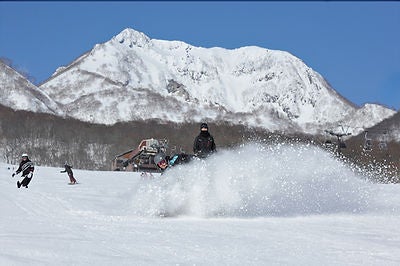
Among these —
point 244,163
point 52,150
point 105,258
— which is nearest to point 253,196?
point 244,163

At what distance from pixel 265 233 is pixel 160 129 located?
12646 centimetres

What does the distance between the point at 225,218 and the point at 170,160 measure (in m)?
1.95

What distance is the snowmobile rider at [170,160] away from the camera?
36.9ft

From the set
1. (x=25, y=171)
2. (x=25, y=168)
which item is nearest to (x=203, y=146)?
(x=25, y=171)

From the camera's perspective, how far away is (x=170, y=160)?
37.7 feet

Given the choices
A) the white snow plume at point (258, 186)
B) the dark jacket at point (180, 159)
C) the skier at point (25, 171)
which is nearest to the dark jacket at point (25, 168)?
the skier at point (25, 171)

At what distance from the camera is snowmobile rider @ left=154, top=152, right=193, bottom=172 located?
36.9 feet

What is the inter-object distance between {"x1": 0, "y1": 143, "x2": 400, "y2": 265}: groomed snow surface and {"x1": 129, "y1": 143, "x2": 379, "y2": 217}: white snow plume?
0.02m

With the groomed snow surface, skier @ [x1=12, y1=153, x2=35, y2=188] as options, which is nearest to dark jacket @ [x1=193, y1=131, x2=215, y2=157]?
the groomed snow surface

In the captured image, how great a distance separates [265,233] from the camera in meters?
8.18

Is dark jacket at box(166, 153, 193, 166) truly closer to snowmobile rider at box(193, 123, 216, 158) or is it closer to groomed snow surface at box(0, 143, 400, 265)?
snowmobile rider at box(193, 123, 216, 158)

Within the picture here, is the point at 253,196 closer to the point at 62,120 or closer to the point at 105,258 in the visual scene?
the point at 105,258

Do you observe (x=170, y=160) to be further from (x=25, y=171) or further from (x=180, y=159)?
(x=25, y=171)

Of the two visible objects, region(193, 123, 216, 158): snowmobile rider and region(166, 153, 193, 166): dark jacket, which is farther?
region(193, 123, 216, 158): snowmobile rider
